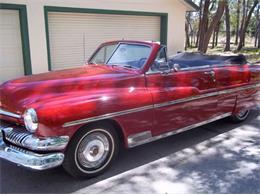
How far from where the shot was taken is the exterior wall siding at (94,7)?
29.7 ft

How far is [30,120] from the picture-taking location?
A: 10.8ft

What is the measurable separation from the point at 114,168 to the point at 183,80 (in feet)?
5.68

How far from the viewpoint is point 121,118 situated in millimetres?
3830

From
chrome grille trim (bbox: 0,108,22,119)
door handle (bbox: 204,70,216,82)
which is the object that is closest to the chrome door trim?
chrome grille trim (bbox: 0,108,22,119)

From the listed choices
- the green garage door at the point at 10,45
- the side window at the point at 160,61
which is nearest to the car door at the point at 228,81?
the side window at the point at 160,61

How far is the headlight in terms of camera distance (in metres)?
3.26

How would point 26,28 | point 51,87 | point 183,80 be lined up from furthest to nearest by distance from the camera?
point 26,28 < point 183,80 < point 51,87

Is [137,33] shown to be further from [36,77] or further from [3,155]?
[3,155]

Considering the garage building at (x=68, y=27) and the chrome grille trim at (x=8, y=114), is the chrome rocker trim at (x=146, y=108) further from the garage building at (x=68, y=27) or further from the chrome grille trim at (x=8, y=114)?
the garage building at (x=68, y=27)

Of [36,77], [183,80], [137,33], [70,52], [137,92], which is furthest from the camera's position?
[137,33]

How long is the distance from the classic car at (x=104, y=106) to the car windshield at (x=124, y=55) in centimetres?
2

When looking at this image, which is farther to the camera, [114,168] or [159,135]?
[159,135]

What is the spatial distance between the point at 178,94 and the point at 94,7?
6.82 metres

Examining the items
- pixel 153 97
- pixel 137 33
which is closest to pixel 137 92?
pixel 153 97
